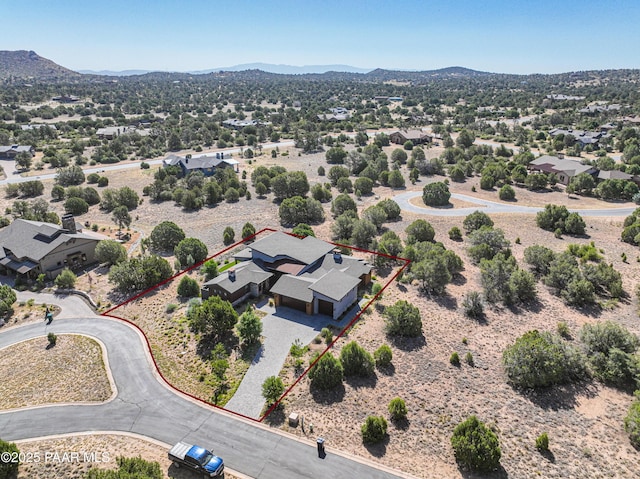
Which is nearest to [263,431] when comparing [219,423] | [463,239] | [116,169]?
[219,423]

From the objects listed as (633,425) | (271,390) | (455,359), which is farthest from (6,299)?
(633,425)

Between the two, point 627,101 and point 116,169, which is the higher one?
point 627,101

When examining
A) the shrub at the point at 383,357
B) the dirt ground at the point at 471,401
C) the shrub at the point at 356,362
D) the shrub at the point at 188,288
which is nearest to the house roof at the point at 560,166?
the dirt ground at the point at 471,401

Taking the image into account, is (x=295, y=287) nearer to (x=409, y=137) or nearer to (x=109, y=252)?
(x=109, y=252)

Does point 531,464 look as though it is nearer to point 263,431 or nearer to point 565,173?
point 263,431

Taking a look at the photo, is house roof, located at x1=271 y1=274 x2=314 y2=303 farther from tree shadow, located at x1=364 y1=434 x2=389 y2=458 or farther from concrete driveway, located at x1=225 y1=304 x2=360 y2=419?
tree shadow, located at x1=364 y1=434 x2=389 y2=458

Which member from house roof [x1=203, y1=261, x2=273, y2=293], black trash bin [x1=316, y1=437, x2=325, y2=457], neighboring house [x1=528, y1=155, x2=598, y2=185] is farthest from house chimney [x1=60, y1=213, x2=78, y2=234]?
neighboring house [x1=528, y1=155, x2=598, y2=185]
